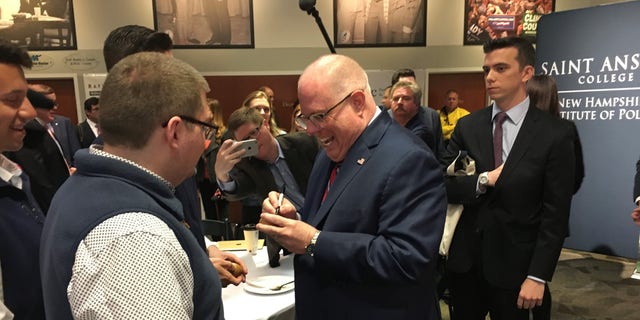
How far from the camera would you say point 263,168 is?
271 centimetres

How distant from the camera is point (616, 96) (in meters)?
3.75

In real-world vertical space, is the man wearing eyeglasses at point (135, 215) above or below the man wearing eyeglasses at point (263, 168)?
above

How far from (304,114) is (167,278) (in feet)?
2.74

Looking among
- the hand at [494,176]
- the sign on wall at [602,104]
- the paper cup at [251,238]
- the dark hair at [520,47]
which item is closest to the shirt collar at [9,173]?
the paper cup at [251,238]

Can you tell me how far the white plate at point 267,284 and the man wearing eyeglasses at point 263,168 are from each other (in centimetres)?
72

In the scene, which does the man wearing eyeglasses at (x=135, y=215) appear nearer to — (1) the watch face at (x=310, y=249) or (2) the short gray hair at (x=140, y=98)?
(2) the short gray hair at (x=140, y=98)

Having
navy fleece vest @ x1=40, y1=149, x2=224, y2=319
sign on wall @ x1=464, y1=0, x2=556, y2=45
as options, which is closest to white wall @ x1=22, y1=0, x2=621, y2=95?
sign on wall @ x1=464, y1=0, x2=556, y2=45

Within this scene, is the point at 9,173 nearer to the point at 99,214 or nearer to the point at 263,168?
the point at 99,214

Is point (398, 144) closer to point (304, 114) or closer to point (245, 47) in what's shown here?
point (304, 114)

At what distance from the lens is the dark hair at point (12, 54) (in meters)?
1.34

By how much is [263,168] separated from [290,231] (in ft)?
4.51

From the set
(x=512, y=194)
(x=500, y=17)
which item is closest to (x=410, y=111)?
(x=512, y=194)

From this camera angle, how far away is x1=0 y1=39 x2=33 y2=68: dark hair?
1344mm

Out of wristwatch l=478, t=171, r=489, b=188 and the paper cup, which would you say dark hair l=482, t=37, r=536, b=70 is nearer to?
wristwatch l=478, t=171, r=489, b=188
